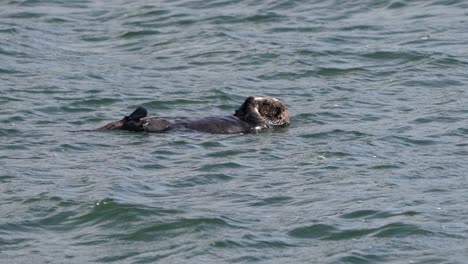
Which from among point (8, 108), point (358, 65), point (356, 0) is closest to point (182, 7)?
point (356, 0)

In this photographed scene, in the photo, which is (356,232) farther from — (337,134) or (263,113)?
(263,113)

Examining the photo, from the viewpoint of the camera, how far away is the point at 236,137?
14078 millimetres

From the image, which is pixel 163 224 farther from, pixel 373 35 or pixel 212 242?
pixel 373 35

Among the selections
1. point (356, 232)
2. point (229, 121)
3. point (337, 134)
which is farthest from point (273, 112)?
point (356, 232)

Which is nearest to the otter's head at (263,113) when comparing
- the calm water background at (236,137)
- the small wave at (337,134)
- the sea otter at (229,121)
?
the sea otter at (229,121)

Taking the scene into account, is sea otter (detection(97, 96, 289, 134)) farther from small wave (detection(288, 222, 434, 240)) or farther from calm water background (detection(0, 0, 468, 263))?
small wave (detection(288, 222, 434, 240))

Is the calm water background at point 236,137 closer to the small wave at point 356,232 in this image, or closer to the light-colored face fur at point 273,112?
the small wave at point 356,232

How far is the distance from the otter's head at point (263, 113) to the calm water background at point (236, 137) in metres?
0.19

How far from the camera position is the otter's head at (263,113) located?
1454cm

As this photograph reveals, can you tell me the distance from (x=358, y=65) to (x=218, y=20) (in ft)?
12.9

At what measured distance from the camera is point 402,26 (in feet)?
67.3

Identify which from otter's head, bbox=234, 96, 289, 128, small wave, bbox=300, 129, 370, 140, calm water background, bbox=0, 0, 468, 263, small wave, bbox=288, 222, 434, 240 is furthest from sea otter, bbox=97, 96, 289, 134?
small wave, bbox=288, 222, 434, 240

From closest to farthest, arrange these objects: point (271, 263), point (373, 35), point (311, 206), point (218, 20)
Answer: point (271, 263)
point (311, 206)
point (373, 35)
point (218, 20)

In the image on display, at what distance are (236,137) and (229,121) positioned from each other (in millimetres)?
281
